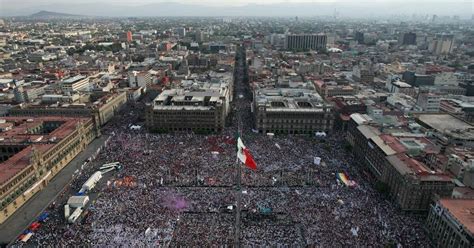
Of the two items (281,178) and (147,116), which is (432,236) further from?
(147,116)

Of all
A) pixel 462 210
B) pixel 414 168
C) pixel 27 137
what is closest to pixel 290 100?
pixel 414 168

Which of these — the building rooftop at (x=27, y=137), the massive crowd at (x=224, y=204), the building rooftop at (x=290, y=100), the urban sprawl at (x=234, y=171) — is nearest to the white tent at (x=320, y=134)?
the urban sprawl at (x=234, y=171)

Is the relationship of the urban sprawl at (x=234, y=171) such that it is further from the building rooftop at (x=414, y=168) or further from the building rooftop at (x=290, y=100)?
the building rooftop at (x=290, y=100)

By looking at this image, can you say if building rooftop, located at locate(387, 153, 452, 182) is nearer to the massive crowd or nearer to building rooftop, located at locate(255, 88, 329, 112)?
the massive crowd

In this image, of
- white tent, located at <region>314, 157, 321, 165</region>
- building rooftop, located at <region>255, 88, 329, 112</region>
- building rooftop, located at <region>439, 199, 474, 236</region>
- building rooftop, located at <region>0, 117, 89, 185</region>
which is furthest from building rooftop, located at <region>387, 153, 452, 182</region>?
building rooftop, located at <region>0, 117, 89, 185</region>

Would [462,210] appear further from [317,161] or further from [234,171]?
[234,171]

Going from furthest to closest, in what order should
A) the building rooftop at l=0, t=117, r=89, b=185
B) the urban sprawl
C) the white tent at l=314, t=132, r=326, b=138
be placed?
the white tent at l=314, t=132, r=326, b=138 → the building rooftop at l=0, t=117, r=89, b=185 → the urban sprawl
